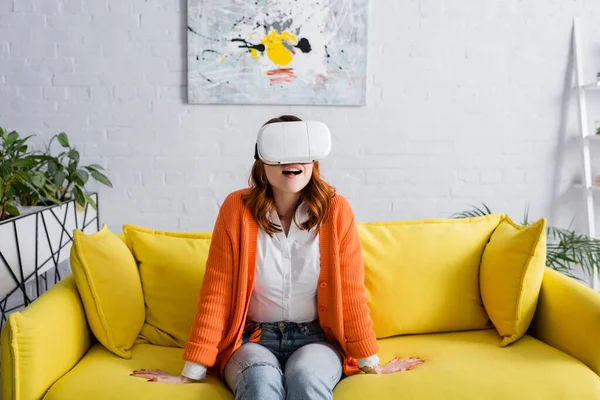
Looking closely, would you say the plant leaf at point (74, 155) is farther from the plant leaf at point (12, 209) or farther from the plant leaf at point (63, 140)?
the plant leaf at point (12, 209)

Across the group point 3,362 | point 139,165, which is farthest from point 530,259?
point 139,165

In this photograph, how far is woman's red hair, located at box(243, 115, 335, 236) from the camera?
1.87 metres

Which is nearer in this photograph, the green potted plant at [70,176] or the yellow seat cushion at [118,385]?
the yellow seat cushion at [118,385]

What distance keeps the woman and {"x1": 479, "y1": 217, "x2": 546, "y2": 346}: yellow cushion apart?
1.19 ft

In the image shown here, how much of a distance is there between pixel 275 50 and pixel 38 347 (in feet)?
6.26

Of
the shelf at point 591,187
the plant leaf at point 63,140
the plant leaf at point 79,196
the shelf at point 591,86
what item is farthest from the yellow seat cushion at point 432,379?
the shelf at point 591,86

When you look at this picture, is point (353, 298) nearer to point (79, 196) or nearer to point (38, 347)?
point (38, 347)

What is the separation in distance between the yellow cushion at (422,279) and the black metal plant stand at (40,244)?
4.01 feet

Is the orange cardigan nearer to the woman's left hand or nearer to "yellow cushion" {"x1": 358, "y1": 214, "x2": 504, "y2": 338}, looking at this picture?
the woman's left hand

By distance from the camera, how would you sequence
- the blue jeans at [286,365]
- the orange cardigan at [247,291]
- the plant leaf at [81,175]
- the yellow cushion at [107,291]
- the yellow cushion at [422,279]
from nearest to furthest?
1. the blue jeans at [286,365]
2. the orange cardigan at [247,291]
3. the yellow cushion at [107,291]
4. the yellow cushion at [422,279]
5. the plant leaf at [81,175]

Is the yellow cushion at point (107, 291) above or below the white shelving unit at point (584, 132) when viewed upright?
below

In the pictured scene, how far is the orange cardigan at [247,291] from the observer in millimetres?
1803

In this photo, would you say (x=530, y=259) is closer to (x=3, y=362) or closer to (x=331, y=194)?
(x=331, y=194)

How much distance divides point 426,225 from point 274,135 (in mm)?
834
